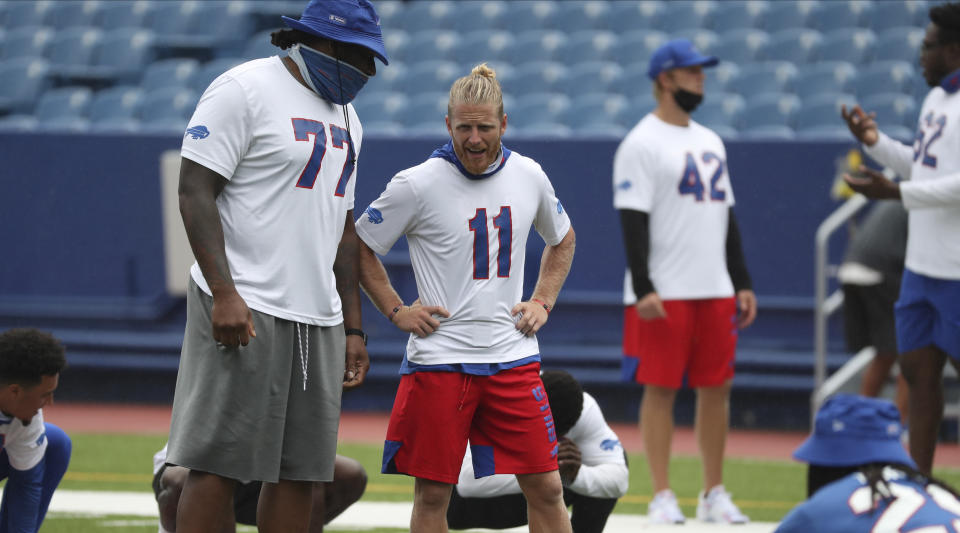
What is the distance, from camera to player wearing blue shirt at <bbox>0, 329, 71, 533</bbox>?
164 inches

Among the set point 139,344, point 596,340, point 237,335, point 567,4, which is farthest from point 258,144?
point 567,4

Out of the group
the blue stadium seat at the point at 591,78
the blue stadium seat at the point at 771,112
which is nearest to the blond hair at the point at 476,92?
the blue stadium seat at the point at 771,112

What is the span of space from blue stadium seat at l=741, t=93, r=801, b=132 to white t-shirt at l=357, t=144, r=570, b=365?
6975mm

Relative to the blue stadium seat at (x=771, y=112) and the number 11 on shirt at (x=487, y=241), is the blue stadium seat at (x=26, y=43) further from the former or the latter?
the number 11 on shirt at (x=487, y=241)

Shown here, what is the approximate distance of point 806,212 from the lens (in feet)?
31.4

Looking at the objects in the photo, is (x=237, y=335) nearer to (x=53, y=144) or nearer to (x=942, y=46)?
(x=942, y=46)

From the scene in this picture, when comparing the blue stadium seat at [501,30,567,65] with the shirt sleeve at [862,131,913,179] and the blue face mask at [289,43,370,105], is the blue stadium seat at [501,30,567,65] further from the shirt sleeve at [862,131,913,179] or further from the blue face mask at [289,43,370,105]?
the blue face mask at [289,43,370,105]

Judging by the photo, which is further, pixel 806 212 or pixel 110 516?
pixel 806 212

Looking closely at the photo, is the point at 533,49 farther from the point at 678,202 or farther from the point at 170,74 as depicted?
the point at 678,202

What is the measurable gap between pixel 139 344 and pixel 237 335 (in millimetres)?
7401

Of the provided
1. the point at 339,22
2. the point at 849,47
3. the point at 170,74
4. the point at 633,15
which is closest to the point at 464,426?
the point at 339,22

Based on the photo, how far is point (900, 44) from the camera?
1109cm

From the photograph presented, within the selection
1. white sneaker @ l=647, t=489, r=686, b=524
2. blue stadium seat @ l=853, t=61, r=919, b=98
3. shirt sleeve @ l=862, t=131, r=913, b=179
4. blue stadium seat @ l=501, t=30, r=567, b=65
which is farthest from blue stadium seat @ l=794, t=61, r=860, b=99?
white sneaker @ l=647, t=489, r=686, b=524

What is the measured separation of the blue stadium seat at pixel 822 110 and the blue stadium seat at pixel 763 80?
0.42 metres
